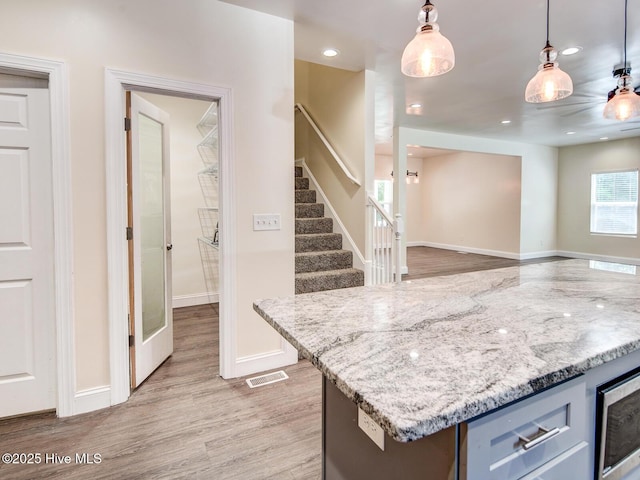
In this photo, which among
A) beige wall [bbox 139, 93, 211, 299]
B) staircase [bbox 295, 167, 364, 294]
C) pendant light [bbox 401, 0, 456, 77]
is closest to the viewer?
pendant light [bbox 401, 0, 456, 77]

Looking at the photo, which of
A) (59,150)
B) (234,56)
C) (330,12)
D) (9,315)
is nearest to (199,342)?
(9,315)

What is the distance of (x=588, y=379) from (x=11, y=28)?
121 inches

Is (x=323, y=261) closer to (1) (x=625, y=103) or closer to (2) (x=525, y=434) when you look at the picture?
(1) (x=625, y=103)

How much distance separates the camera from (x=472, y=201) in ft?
→ 31.0

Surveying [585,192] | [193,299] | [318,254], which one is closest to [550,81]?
[318,254]

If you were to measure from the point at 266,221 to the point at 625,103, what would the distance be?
2621 millimetres

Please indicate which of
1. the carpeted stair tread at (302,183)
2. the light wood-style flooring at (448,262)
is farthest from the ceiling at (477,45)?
the light wood-style flooring at (448,262)

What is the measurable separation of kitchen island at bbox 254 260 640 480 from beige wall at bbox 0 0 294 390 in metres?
1.32

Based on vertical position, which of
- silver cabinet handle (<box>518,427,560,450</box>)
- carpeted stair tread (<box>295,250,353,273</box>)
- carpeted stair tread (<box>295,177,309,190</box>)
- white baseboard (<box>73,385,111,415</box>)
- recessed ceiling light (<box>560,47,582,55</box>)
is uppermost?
recessed ceiling light (<box>560,47,582,55</box>)

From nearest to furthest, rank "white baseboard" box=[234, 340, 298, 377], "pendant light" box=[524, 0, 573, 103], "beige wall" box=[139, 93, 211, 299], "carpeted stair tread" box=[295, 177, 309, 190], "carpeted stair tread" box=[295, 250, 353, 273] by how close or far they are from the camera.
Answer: "pendant light" box=[524, 0, 573, 103] < "white baseboard" box=[234, 340, 298, 377] < "carpeted stair tread" box=[295, 250, 353, 273] < "beige wall" box=[139, 93, 211, 299] < "carpeted stair tread" box=[295, 177, 309, 190]

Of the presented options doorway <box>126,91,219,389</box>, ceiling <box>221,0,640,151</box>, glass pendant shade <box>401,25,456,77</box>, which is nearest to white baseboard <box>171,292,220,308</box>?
doorway <box>126,91,219,389</box>

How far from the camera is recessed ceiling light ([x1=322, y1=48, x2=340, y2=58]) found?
3.20 meters

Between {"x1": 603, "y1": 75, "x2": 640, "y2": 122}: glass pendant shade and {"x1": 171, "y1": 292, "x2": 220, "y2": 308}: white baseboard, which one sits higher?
{"x1": 603, "y1": 75, "x2": 640, "y2": 122}: glass pendant shade

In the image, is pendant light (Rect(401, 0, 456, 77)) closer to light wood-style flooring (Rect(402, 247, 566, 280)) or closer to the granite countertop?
the granite countertop
